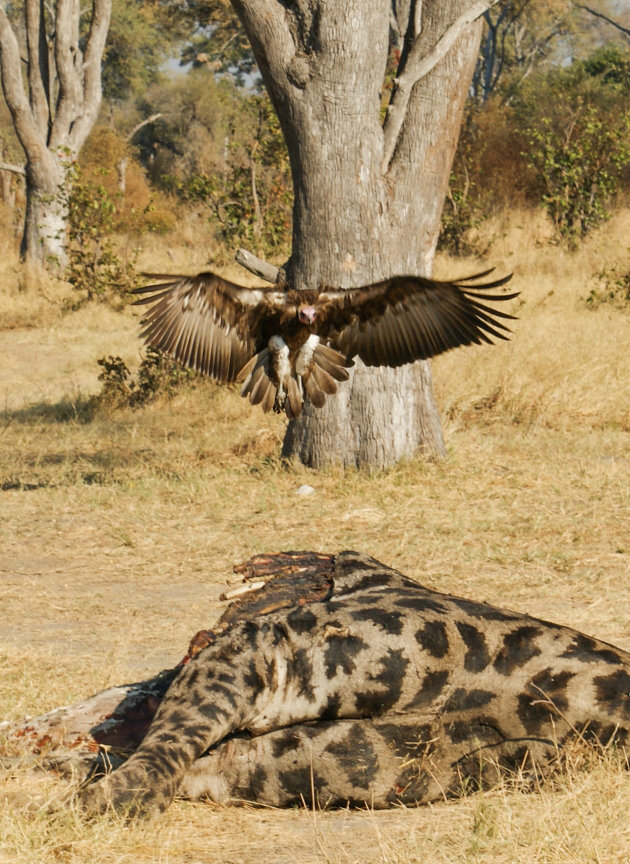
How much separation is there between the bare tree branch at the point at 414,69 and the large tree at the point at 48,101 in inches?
438

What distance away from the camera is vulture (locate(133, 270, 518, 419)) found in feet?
19.6

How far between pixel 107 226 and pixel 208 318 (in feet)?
29.3

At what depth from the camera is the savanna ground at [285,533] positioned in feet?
9.30

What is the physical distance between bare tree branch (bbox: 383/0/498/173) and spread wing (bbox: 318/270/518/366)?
2.44 meters

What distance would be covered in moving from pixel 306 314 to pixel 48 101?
51.1 ft

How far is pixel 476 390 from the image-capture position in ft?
32.8

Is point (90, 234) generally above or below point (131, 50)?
below

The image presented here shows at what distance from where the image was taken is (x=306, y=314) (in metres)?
5.93

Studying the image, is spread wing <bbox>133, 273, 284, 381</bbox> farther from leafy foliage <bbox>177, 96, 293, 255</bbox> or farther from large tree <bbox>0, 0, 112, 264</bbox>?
large tree <bbox>0, 0, 112, 264</bbox>

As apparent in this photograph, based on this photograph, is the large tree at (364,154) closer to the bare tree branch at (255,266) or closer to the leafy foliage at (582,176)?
the bare tree branch at (255,266)

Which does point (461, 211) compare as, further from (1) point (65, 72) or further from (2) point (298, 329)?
(2) point (298, 329)

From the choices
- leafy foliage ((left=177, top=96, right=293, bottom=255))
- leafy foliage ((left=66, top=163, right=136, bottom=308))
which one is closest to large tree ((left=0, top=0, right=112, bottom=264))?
leafy foliage ((left=66, top=163, right=136, bottom=308))

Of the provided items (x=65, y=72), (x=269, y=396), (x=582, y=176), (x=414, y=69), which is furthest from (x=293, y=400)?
(x=65, y=72)

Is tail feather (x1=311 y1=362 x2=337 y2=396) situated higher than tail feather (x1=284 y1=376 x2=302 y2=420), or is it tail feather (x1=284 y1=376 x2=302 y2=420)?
tail feather (x1=311 y1=362 x2=337 y2=396)
